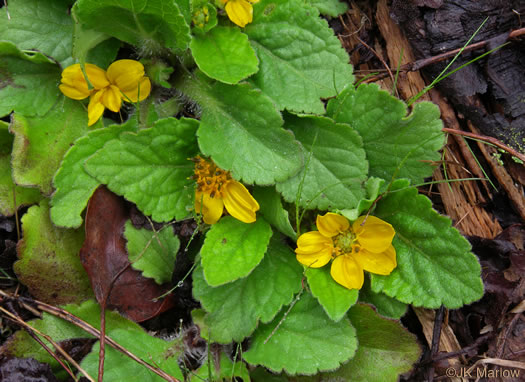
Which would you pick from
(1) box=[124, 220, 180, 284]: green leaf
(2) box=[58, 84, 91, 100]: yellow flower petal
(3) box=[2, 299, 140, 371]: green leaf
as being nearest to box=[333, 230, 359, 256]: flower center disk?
(1) box=[124, 220, 180, 284]: green leaf

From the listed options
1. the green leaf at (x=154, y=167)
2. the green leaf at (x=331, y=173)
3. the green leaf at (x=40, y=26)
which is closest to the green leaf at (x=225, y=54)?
the green leaf at (x=154, y=167)

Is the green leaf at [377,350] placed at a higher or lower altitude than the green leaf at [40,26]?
lower

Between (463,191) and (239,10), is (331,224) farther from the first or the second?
(239,10)

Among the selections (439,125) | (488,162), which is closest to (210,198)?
(439,125)

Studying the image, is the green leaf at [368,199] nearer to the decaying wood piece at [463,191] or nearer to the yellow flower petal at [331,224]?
the yellow flower petal at [331,224]

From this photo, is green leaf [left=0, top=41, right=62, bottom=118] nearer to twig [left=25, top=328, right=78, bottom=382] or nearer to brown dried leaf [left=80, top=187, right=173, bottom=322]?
brown dried leaf [left=80, top=187, right=173, bottom=322]

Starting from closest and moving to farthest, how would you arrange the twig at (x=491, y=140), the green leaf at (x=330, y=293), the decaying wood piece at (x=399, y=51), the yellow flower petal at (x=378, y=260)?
1. the green leaf at (x=330, y=293)
2. the yellow flower petal at (x=378, y=260)
3. the twig at (x=491, y=140)
4. the decaying wood piece at (x=399, y=51)

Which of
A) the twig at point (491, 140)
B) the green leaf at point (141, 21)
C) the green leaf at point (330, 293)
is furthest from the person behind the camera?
the twig at point (491, 140)
